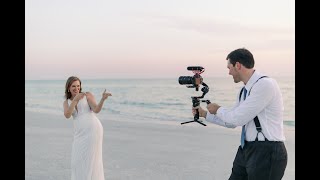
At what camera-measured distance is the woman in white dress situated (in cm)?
543

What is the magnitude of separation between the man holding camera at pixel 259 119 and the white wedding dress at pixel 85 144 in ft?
7.36

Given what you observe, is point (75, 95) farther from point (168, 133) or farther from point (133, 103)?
point (133, 103)

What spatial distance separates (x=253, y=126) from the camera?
3.55m

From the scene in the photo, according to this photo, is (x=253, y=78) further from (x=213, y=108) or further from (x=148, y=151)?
(x=148, y=151)

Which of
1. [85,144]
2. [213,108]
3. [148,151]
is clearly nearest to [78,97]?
[85,144]

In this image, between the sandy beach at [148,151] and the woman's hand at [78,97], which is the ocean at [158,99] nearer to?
the sandy beach at [148,151]

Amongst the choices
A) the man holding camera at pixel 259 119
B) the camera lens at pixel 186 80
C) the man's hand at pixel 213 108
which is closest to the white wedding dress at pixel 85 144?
the camera lens at pixel 186 80

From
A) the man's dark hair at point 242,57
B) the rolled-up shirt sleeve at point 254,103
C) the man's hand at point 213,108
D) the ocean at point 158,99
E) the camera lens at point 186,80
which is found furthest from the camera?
the ocean at point 158,99

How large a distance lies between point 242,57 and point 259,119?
48 cm

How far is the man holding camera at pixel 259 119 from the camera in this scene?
3.47 meters

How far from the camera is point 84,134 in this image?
5445 mm

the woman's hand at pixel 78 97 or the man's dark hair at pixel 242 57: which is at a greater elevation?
the man's dark hair at pixel 242 57

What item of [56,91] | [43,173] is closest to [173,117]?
[43,173]
